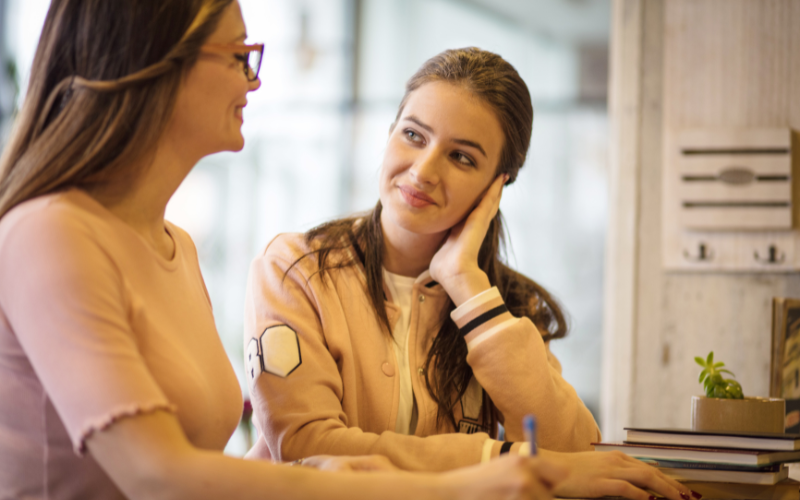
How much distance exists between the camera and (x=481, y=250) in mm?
1636

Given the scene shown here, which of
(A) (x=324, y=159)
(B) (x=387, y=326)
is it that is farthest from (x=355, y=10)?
(B) (x=387, y=326)

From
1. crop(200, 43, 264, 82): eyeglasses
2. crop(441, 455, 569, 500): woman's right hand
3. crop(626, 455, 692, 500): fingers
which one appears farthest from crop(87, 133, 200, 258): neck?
crop(626, 455, 692, 500): fingers

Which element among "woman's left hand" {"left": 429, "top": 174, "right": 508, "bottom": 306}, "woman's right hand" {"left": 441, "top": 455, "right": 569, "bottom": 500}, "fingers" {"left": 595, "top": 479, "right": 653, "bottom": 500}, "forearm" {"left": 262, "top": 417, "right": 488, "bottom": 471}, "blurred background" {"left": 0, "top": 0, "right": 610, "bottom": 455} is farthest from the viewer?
"blurred background" {"left": 0, "top": 0, "right": 610, "bottom": 455}

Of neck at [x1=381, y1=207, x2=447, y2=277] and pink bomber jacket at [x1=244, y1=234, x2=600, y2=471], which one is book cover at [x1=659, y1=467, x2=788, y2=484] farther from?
neck at [x1=381, y1=207, x2=447, y2=277]

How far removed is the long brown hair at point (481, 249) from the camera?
4.61ft

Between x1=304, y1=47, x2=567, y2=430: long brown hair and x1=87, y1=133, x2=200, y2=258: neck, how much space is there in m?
0.49

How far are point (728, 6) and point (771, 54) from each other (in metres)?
0.25

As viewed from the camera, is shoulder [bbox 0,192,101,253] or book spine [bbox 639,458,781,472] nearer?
shoulder [bbox 0,192,101,253]

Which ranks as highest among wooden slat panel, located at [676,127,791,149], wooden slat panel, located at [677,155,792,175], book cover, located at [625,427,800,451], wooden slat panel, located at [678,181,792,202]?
wooden slat panel, located at [676,127,791,149]

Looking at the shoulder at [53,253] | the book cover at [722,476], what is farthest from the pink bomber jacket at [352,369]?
the shoulder at [53,253]

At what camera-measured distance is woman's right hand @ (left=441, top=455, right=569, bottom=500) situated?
2.17 feet

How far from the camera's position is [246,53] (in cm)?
95

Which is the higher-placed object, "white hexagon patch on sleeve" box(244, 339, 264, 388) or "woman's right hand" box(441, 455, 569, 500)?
"white hexagon patch on sleeve" box(244, 339, 264, 388)

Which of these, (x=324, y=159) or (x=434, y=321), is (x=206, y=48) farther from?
(x=324, y=159)
